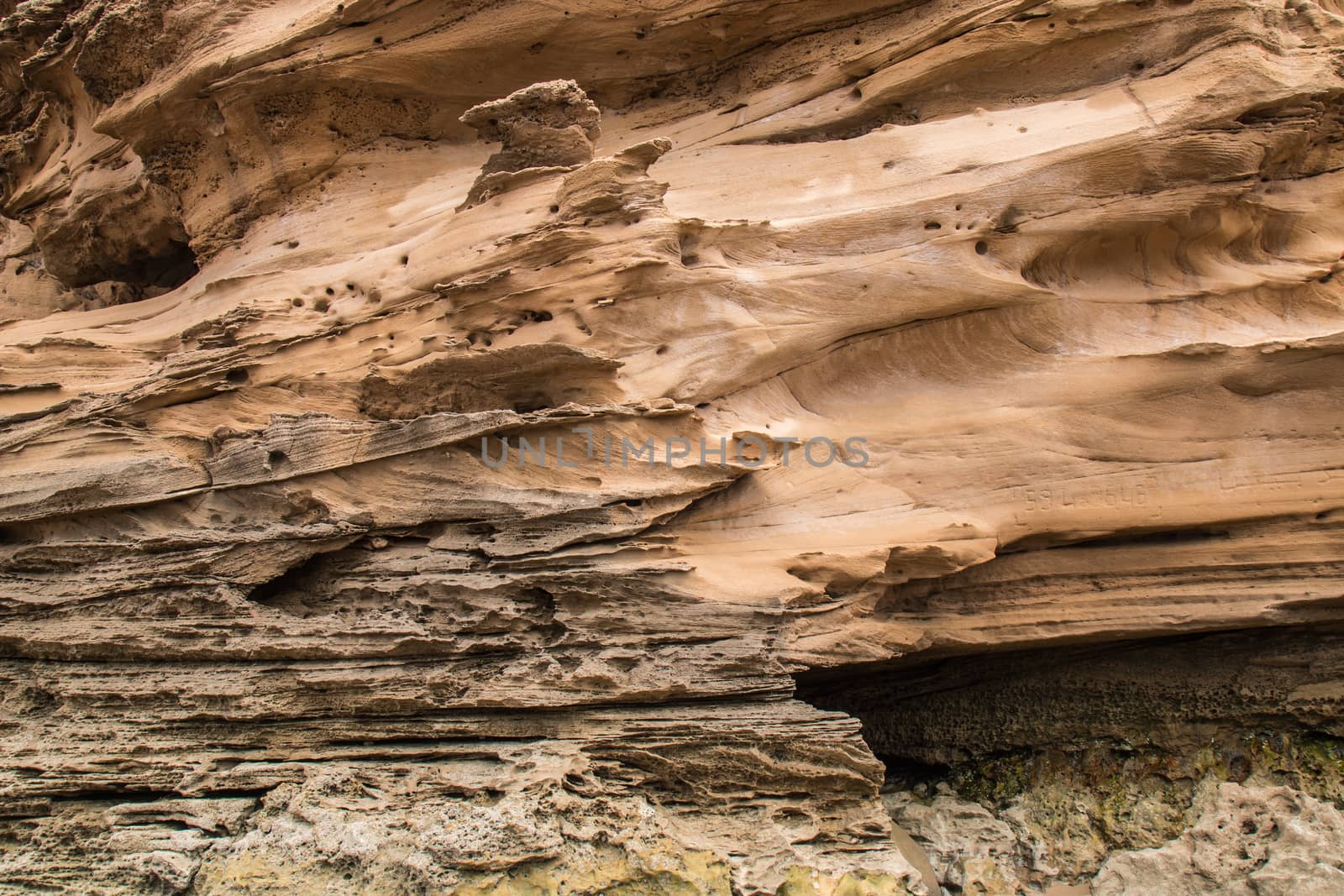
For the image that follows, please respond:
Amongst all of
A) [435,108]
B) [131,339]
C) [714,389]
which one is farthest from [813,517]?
[131,339]

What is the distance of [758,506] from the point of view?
17.8 feet

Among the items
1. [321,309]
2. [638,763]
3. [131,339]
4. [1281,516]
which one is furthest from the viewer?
[131,339]

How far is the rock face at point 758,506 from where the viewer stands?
494cm

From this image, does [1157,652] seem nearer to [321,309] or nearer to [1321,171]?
[1321,171]

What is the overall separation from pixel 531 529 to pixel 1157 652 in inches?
143

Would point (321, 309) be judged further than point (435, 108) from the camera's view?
No

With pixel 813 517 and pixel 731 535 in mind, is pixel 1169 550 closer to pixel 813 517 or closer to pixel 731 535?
pixel 813 517

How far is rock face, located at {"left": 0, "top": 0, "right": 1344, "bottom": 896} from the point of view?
4941mm

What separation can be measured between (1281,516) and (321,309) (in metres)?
5.54

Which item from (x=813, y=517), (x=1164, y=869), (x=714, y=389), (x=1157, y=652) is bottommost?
(x=1164, y=869)

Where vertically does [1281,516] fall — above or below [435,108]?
below

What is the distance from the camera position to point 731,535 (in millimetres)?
5371

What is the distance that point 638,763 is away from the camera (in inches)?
195

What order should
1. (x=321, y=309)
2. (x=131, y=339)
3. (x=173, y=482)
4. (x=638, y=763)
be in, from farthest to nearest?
(x=131, y=339) < (x=321, y=309) < (x=173, y=482) < (x=638, y=763)
